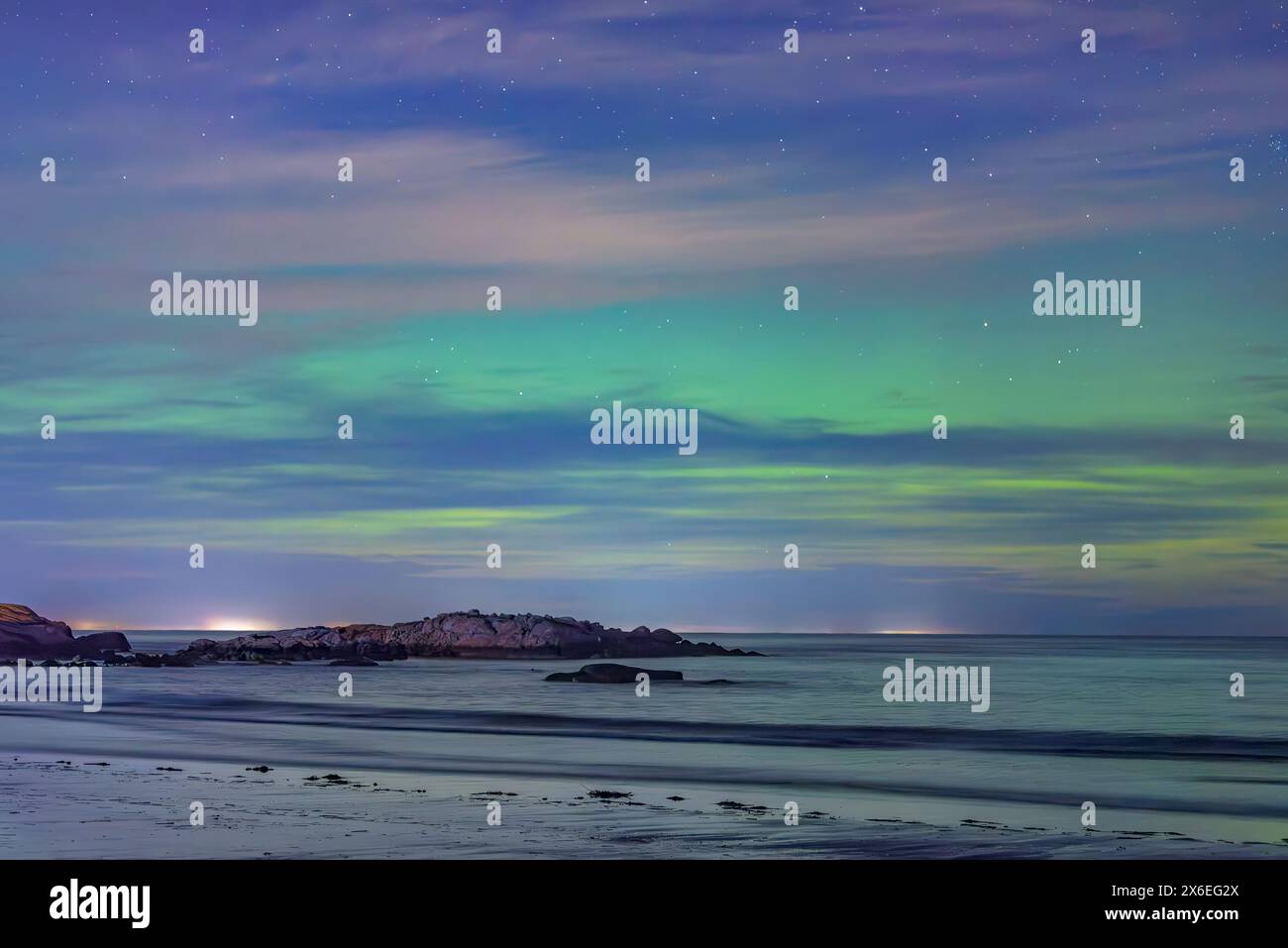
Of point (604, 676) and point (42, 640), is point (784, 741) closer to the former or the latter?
point (604, 676)

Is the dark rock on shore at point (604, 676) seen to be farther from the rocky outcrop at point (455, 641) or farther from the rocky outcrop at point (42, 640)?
the rocky outcrop at point (42, 640)

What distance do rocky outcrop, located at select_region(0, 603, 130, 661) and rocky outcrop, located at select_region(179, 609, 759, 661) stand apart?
6.90 metres

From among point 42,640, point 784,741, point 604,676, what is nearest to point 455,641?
point 42,640

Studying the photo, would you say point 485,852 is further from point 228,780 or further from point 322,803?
point 228,780

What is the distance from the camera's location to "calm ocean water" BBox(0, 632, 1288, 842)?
2577cm

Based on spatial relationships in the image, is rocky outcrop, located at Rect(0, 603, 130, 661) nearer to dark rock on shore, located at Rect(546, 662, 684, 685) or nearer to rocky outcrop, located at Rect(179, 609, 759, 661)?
rocky outcrop, located at Rect(179, 609, 759, 661)

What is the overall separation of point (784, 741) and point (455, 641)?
81.0 meters

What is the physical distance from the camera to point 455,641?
117 metres

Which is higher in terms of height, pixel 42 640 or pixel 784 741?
pixel 42 640

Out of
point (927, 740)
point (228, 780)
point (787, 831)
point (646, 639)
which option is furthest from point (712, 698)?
point (646, 639)

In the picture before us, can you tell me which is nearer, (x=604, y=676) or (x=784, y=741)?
(x=784, y=741)

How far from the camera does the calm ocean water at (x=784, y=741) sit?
25.8 m

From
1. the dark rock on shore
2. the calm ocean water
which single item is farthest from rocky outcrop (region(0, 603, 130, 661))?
the dark rock on shore
